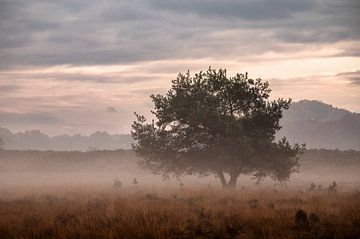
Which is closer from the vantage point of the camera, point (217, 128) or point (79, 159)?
point (217, 128)

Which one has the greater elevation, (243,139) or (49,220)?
(243,139)

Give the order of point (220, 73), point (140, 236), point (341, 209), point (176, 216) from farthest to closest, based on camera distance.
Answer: point (220, 73)
point (341, 209)
point (176, 216)
point (140, 236)

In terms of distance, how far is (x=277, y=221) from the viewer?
10.9m

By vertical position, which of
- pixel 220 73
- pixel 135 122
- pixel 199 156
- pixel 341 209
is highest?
pixel 220 73

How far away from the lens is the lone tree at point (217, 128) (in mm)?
24703

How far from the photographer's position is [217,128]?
24828 millimetres

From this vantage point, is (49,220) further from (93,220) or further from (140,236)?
(140,236)

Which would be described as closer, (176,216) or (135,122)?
(176,216)

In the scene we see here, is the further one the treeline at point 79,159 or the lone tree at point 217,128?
the treeline at point 79,159

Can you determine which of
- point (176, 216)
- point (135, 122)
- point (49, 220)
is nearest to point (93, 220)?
point (49, 220)

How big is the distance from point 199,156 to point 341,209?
13.3m

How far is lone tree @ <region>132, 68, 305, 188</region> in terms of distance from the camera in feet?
81.0

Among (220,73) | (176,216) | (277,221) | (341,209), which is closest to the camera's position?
(277,221)

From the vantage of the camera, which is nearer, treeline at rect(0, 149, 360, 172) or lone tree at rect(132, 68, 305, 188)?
lone tree at rect(132, 68, 305, 188)
